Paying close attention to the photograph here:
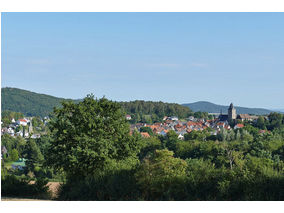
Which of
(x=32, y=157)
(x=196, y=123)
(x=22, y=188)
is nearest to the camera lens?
(x=22, y=188)

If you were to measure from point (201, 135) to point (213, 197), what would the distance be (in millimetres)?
36507

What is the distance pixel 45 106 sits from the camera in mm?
87188

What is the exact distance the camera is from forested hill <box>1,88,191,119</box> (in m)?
82.6

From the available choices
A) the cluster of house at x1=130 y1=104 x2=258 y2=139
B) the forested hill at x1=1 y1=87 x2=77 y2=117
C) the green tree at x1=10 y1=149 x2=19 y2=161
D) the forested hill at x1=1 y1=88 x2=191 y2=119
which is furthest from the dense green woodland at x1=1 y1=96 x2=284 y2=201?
the forested hill at x1=1 y1=87 x2=77 y2=117

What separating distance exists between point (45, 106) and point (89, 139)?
81064 mm

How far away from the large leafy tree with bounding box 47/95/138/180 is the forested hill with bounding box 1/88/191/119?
7004 centimetres

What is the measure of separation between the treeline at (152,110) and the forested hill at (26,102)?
16.6m

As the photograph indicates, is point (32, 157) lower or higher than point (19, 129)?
lower

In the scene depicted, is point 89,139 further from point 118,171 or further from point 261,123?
point 261,123

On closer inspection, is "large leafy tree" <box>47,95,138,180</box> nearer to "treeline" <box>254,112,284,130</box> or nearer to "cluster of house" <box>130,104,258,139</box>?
"treeline" <box>254,112,284,130</box>

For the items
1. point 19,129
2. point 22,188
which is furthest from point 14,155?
point 22,188
